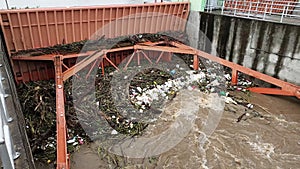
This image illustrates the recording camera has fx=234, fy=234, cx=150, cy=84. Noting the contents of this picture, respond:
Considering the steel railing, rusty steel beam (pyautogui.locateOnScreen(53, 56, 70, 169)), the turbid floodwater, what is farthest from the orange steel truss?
the steel railing

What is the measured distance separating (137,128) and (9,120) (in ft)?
8.01

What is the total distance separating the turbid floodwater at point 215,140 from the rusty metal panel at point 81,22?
268 centimetres

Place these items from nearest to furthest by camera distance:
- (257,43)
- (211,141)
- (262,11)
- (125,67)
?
(211,141)
(257,43)
(125,67)
(262,11)

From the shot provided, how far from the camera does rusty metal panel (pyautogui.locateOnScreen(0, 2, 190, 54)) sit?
5.12 metres

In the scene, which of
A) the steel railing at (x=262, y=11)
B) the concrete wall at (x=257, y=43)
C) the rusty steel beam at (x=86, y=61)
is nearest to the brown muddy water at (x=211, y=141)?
the concrete wall at (x=257, y=43)

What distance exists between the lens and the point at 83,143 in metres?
3.90

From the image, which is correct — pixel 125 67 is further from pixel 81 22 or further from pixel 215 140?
pixel 215 140

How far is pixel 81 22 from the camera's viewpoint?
582 cm

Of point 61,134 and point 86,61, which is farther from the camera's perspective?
point 86,61

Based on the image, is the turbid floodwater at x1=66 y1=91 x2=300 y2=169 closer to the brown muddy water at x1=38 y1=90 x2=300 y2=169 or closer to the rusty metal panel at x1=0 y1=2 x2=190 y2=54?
the brown muddy water at x1=38 y1=90 x2=300 y2=169

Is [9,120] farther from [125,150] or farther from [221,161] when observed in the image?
[221,161]

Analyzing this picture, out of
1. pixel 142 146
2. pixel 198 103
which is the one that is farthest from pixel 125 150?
pixel 198 103

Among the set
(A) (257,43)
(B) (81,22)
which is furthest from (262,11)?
(B) (81,22)

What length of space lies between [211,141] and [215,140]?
0.08 m
